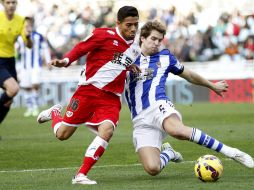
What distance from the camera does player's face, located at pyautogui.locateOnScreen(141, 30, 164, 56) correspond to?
1063 cm

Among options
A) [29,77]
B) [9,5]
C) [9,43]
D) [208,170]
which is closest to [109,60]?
[208,170]

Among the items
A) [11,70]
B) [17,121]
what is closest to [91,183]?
[11,70]

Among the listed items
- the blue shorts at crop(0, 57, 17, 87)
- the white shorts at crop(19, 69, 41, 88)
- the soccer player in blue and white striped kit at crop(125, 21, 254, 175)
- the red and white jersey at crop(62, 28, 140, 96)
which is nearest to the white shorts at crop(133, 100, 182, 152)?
the soccer player in blue and white striped kit at crop(125, 21, 254, 175)

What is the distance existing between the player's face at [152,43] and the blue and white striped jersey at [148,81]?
0.09m

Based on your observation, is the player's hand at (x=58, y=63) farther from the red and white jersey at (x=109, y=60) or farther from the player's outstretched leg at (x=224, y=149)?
the player's outstretched leg at (x=224, y=149)

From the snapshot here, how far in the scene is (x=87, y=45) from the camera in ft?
33.5

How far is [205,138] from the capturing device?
1000 cm

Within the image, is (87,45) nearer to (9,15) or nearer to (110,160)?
(110,160)

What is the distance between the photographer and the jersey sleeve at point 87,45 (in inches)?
395

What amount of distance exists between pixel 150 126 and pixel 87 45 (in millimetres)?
1339

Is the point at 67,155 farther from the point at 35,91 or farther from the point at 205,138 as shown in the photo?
the point at 35,91

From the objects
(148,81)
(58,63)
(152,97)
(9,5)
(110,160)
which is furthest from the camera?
(9,5)

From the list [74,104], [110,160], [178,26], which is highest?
[74,104]

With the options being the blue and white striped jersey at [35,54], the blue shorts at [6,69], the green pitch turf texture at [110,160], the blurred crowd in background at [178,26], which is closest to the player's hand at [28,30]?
the blue shorts at [6,69]
